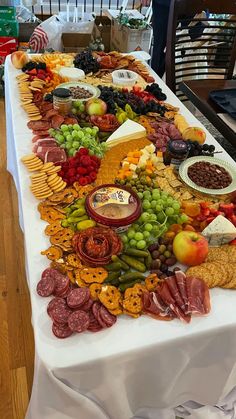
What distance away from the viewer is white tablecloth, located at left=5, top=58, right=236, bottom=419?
74 centimetres

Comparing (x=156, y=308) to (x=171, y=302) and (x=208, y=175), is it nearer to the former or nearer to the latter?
(x=171, y=302)

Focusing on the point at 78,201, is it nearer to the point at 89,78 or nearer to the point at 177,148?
the point at 177,148

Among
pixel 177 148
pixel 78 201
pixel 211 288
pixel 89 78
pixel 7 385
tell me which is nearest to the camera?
pixel 211 288

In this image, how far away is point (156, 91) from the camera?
1.67m

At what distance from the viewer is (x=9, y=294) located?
1.60m

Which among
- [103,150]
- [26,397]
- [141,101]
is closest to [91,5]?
[141,101]

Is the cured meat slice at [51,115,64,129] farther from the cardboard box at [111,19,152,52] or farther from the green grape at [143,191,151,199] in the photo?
the cardboard box at [111,19,152,52]

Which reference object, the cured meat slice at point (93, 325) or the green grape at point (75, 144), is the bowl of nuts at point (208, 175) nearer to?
the green grape at point (75, 144)

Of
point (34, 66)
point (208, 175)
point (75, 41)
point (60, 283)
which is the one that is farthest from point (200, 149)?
point (75, 41)

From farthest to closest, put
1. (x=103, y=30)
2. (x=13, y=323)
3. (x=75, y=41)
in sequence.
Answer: (x=103, y=30) < (x=75, y=41) < (x=13, y=323)

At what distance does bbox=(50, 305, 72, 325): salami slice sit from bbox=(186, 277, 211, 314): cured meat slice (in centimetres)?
26

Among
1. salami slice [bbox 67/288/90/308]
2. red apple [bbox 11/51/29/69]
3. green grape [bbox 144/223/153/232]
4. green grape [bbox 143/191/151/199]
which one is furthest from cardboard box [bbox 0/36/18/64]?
salami slice [bbox 67/288/90/308]

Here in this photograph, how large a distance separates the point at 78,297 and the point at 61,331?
8cm

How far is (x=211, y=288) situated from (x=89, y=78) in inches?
Answer: 47.7
